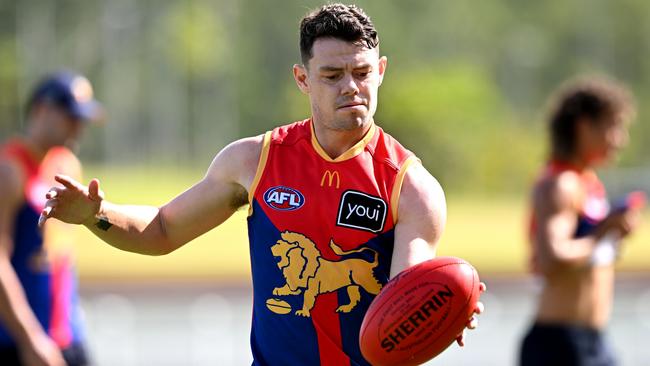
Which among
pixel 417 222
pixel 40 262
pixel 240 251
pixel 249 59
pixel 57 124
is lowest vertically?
pixel 240 251

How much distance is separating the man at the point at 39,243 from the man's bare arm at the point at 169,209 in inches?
91.1

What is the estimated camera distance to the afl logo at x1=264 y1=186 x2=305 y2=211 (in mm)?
3971

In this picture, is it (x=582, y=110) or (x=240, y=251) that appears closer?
(x=582, y=110)

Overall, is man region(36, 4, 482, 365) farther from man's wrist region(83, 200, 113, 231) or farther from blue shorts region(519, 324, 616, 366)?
blue shorts region(519, 324, 616, 366)

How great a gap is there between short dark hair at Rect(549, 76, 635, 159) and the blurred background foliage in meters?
45.5

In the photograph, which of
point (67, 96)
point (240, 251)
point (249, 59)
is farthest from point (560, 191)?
point (249, 59)

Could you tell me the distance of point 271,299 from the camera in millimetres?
4023

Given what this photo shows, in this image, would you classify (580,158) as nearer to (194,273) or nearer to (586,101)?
(586,101)

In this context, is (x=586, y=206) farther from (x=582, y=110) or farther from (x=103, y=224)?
(x=103, y=224)

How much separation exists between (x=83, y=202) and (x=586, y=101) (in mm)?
3817

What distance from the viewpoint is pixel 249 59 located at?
59.2 metres

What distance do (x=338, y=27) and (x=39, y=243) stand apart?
3259 millimetres

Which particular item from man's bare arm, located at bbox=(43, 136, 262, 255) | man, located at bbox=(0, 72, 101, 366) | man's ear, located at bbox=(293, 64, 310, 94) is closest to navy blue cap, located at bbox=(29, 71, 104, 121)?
man, located at bbox=(0, 72, 101, 366)

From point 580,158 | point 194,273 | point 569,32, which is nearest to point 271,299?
point 580,158
